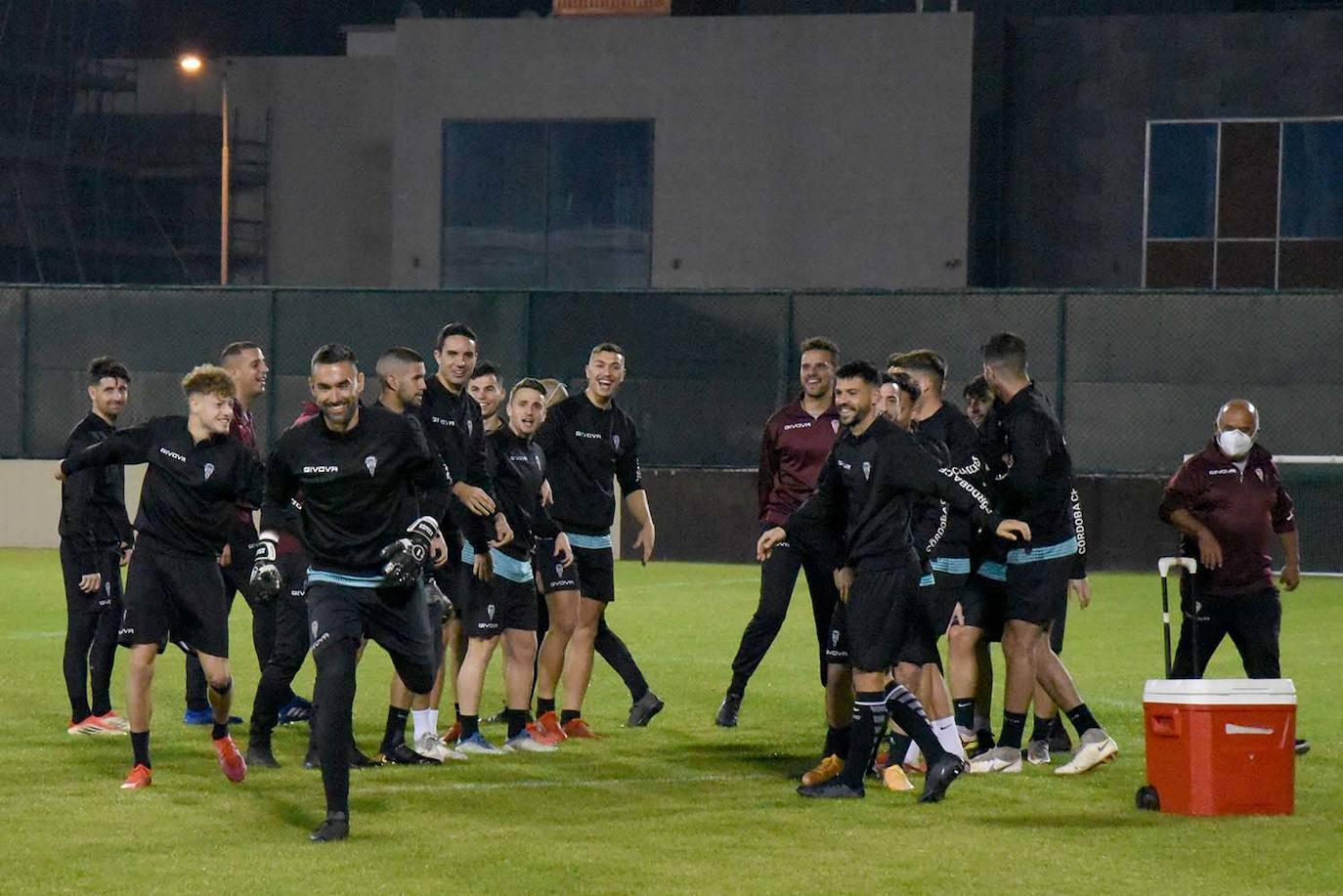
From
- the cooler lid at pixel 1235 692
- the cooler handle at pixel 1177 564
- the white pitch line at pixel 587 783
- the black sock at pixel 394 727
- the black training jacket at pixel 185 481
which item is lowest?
the white pitch line at pixel 587 783

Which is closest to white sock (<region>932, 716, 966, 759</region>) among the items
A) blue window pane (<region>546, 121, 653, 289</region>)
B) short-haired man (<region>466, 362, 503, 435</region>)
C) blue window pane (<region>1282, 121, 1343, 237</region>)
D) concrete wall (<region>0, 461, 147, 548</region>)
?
short-haired man (<region>466, 362, 503, 435</region>)

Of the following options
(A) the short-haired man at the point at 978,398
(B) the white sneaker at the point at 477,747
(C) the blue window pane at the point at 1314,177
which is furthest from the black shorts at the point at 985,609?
(C) the blue window pane at the point at 1314,177

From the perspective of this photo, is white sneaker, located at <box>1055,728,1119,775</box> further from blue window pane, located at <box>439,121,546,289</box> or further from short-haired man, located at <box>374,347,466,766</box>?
blue window pane, located at <box>439,121,546,289</box>

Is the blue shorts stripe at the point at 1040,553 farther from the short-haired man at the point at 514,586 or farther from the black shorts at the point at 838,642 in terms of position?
the short-haired man at the point at 514,586

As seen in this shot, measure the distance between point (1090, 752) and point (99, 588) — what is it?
532 cm

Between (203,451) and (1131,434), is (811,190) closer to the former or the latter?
(1131,434)

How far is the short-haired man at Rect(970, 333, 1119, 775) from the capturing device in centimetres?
988

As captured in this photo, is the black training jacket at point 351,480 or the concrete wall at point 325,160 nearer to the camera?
the black training jacket at point 351,480

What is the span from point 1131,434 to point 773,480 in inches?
504

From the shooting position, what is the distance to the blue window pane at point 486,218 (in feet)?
125

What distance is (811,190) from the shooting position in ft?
120

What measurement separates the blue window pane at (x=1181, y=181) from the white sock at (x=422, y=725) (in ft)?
95.3

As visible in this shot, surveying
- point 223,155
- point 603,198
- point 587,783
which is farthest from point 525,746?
point 223,155

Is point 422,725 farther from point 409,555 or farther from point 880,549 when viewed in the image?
point 880,549
